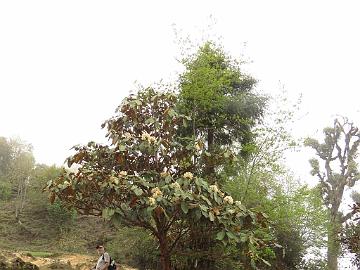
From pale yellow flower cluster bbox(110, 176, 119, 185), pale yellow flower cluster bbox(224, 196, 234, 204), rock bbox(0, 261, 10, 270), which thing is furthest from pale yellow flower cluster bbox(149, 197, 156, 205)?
rock bbox(0, 261, 10, 270)

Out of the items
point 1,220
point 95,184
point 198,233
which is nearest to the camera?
point 95,184

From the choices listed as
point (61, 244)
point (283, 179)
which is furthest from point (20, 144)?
point (283, 179)

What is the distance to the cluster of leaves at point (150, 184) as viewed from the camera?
15.4 ft

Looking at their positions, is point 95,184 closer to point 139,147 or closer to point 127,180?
point 127,180

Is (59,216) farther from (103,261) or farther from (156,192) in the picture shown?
(156,192)

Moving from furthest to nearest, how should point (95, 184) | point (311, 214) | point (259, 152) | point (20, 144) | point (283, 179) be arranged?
1. point (20, 144)
2. point (283, 179)
3. point (311, 214)
4. point (259, 152)
5. point (95, 184)

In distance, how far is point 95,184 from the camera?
4.96 m

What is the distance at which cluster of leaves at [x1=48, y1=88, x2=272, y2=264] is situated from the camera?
15.4 feet

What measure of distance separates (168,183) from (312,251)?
13.5 m

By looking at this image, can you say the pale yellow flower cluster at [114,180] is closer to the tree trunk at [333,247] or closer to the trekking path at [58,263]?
the trekking path at [58,263]

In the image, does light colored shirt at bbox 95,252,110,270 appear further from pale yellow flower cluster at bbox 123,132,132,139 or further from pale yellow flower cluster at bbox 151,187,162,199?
pale yellow flower cluster at bbox 151,187,162,199

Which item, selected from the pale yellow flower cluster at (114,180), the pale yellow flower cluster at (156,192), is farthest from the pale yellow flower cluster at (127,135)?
the pale yellow flower cluster at (156,192)

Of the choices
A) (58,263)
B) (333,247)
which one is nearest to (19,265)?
(58,263)

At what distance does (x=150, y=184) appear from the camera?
4.86 metres
